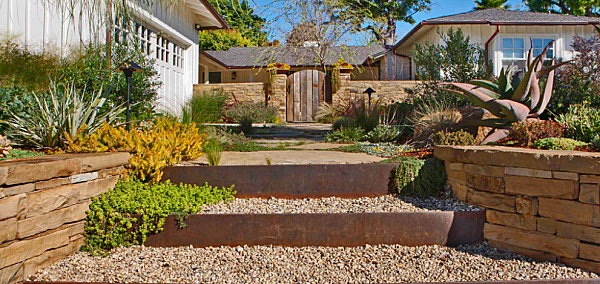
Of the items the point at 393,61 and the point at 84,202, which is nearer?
the point at 84,202

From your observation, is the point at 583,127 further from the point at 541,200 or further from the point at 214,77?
the point at 214,77

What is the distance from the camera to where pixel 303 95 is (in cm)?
1470

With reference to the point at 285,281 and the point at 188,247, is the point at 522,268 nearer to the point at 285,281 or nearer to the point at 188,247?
the point at 285,281

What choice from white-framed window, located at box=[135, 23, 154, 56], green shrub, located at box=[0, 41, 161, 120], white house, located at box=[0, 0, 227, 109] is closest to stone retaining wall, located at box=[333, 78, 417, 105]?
white house, located at box=[0, 0, 227, 109]

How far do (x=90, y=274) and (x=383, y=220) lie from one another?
6.93ft

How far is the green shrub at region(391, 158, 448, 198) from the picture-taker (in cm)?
414

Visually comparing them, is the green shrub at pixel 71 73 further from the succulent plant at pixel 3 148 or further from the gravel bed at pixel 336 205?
the gravel bed at pixel 336 205

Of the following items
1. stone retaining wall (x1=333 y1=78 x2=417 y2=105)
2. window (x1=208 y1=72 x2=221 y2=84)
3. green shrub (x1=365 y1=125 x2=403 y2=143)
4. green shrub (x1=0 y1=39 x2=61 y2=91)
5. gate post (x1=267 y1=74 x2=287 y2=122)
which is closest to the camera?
green shrub (x1=0 y1=39 x2=61 y2=91)

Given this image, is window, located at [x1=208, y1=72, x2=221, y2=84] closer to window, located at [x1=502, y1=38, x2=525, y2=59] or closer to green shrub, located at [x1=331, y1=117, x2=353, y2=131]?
window, located at [x1=502, y1=38, x2=525, y2=59]

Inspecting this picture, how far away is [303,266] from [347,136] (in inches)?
174

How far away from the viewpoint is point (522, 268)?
296 centimetres

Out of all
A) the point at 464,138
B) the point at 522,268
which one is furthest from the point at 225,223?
the point at 464,138

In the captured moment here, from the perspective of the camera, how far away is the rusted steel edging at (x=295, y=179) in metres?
4.16

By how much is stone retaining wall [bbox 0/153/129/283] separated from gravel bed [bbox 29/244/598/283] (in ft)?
0.41
